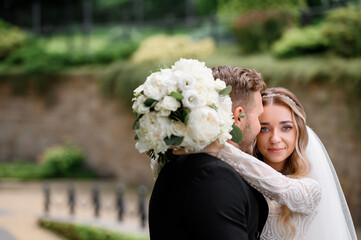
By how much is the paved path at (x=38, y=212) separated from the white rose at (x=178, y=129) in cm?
752

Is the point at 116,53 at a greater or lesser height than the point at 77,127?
greater

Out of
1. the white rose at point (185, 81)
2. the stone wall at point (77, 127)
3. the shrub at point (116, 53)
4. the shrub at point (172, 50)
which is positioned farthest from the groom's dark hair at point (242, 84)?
the shrub at point (116, 53)

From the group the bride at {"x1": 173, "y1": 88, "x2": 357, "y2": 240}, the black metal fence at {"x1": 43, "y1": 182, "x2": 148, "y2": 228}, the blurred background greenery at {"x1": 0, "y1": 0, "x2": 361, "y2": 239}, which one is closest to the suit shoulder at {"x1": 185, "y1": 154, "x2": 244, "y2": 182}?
the bride at {"x1": 173, "y1": 88, "x2": 357, "y2": 240}

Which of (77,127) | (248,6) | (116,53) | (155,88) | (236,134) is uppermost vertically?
(248,6)

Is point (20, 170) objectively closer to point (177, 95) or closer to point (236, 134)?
point (236, 134)

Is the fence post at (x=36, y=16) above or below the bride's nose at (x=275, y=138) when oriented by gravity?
above

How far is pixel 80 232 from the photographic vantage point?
32.5ft

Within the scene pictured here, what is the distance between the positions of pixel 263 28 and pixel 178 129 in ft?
41.4

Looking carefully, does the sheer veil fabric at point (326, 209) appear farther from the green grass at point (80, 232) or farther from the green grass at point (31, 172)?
the green grass at point (31, 172)

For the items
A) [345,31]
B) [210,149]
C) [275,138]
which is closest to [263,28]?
[345,31]

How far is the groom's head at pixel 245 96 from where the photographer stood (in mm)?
2457

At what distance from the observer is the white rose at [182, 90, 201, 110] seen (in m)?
2.10

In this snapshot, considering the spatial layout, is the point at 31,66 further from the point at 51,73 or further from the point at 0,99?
the point at 0,99

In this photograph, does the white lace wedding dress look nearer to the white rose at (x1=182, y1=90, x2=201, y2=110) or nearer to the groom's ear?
the groom's ear
